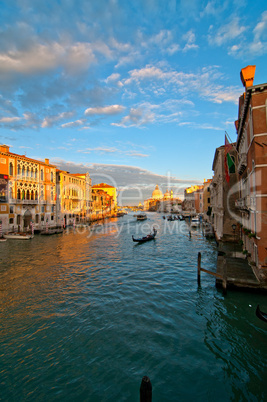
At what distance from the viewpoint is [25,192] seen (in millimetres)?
33906

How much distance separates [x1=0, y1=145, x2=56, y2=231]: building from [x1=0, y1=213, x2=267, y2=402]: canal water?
1944 centimetres

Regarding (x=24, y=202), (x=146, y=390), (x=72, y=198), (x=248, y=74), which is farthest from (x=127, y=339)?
(x=72, y=198)

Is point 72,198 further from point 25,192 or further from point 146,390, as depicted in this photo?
point 146,390

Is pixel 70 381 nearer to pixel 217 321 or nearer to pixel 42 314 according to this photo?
pixel 42 314

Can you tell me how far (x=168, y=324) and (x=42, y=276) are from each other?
30.7 ft

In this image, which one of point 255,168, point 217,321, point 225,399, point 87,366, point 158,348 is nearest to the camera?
point 225,399

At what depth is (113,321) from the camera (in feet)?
28.5

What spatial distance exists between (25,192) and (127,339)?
3152 centimetres

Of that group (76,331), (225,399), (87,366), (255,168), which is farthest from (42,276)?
(255,168)

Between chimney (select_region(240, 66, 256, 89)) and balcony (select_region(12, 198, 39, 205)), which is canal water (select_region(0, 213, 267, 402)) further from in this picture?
balcony (select_region(12, 198, 39, 205))

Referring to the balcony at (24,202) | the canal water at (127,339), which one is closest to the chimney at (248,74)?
the canal water at (127,339)

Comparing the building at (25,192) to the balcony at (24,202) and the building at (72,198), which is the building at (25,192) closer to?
the balcony at (24,202)

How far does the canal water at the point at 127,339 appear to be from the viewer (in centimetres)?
561

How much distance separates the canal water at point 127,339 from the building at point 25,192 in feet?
63.8
